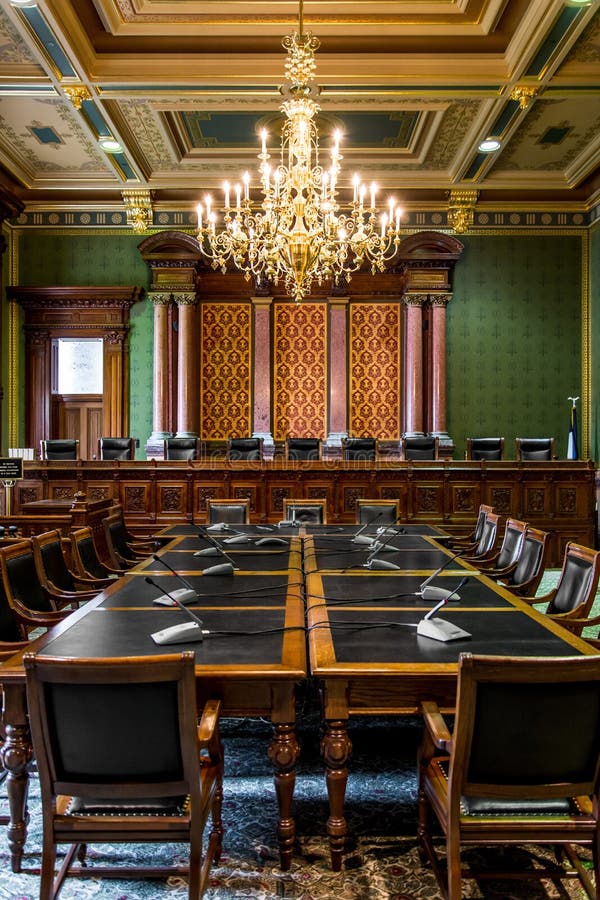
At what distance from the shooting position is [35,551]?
10.7 ft

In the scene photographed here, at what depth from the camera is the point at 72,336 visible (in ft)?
32.6

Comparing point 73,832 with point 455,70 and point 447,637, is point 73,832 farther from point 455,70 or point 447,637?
point 455,70

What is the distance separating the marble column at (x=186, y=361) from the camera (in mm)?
9648

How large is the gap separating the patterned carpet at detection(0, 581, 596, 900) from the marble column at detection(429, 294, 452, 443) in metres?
7.16

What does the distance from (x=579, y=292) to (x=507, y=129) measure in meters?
3.15

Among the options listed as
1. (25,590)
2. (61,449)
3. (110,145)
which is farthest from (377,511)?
(110,145)

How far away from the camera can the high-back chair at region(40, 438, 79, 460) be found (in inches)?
319

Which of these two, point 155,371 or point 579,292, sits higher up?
point 579,292

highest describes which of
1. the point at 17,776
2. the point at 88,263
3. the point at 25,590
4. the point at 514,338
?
the point at 88,263

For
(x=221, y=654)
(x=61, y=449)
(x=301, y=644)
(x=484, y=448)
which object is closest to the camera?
(x=221, y=654)

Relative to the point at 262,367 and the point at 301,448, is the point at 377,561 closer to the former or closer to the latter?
the point at 301,448

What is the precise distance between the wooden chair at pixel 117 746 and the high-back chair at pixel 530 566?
219cm

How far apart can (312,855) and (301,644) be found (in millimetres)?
674

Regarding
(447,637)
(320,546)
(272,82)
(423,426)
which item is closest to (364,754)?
(447,637)
